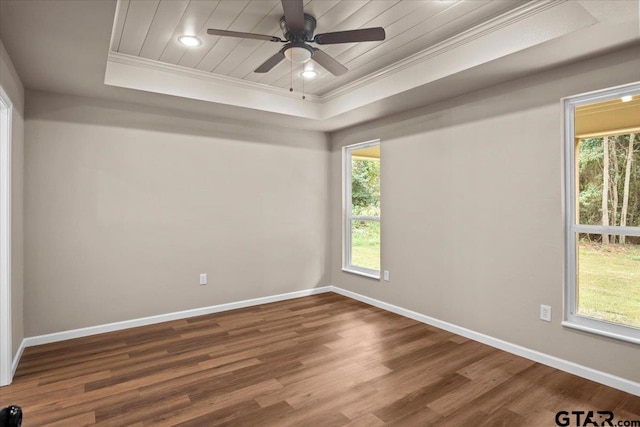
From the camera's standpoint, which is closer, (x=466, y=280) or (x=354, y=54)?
(x=354, y=54)

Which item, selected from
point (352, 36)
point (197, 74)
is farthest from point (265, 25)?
point (197, 74)

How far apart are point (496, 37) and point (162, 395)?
3.49m

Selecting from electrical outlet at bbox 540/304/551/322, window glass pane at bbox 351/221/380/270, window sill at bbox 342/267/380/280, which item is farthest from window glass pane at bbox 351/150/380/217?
electrical outlet at bbox 540/304/551/322

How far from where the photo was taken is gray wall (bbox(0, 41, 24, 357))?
106 inches

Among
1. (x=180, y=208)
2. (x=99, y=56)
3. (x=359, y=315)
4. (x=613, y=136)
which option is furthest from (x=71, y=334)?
(x=613, y=136)

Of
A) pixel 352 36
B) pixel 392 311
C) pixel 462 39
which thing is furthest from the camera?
pixel 392 311

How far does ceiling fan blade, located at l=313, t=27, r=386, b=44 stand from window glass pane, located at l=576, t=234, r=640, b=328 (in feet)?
7.13

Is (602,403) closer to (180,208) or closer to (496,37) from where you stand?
(496,37)

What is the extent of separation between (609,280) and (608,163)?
0.87 m

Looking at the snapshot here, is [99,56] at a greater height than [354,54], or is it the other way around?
[354,54]

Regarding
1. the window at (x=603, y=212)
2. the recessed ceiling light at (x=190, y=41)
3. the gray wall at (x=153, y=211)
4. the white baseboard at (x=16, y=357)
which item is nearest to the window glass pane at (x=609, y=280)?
the window at (x=603, y=212)

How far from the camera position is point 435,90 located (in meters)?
3.34

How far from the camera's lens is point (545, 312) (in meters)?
2.86

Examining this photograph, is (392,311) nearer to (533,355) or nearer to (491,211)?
(533,355)
